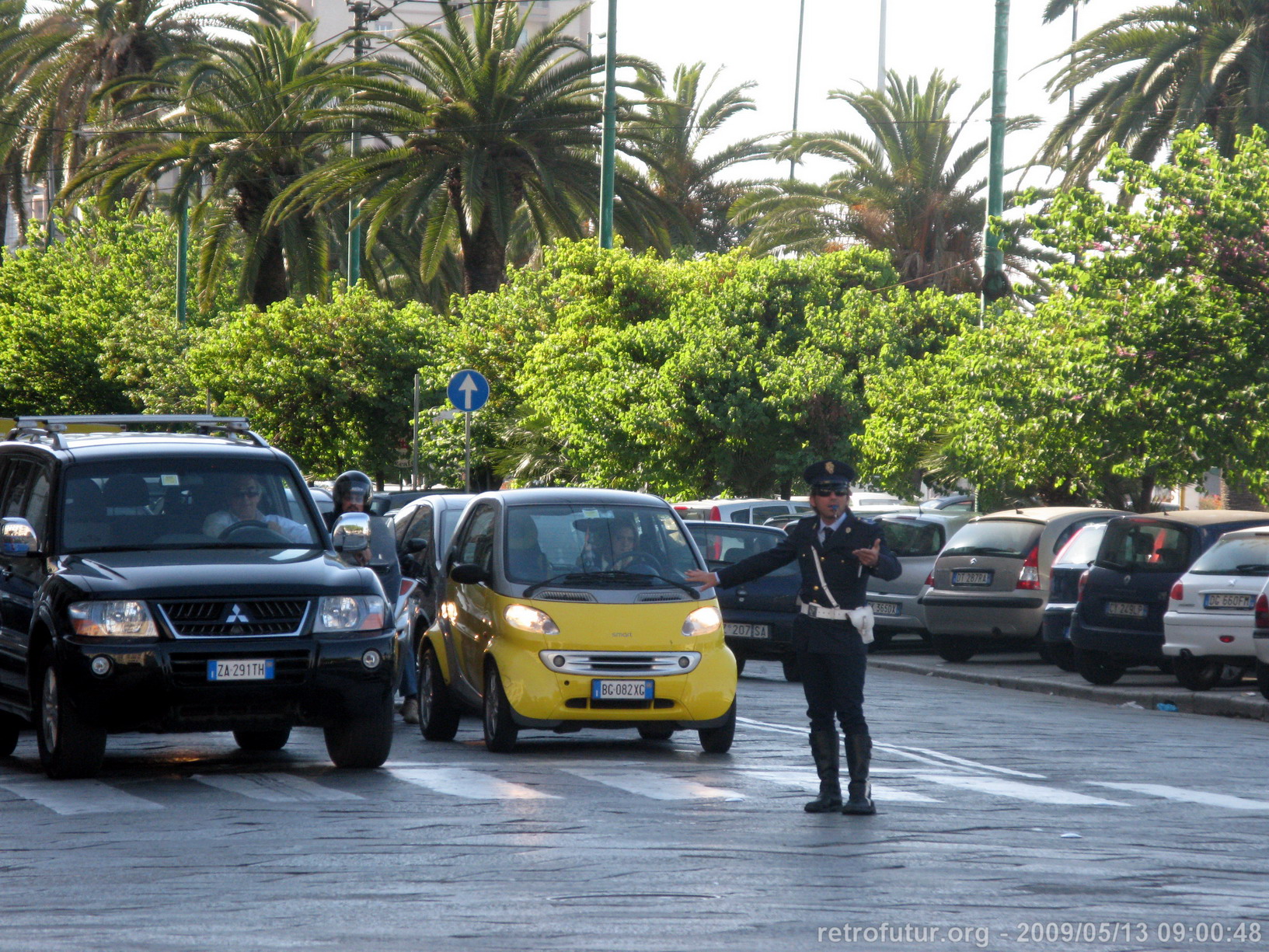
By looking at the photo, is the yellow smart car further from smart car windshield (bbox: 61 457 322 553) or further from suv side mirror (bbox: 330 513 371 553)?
smart car windshield (bbox: 61 457 322 553)

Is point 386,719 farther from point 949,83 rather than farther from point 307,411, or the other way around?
point 949,83

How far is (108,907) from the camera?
655 cm

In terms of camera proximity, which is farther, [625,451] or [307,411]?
[307,411]

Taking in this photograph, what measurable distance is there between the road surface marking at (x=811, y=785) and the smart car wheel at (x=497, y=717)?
1.53 meters

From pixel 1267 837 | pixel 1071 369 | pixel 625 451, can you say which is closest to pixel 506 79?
pixel 625 451

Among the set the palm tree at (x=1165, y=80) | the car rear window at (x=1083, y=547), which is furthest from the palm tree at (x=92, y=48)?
the car rear window at (x=1083, y=547)

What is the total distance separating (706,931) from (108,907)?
2.06m

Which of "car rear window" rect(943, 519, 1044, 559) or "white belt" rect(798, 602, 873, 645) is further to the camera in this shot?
"car rear window" rect(943, 519, 1044, 559)

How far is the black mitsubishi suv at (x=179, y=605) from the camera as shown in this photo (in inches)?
381

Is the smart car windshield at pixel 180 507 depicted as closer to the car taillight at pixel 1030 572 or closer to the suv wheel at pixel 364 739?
the suv wheel at pixel 364 739

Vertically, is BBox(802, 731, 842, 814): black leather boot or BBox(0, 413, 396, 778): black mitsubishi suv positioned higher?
BBox(0, 413, 396, 778): black mitsubishi suv

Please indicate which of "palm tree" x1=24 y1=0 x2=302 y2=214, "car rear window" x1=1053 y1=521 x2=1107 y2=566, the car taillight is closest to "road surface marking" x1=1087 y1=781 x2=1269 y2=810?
"car rear window" x1=1053 y1=521 x2=1107 y2=566

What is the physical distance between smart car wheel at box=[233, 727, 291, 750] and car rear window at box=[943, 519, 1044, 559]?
10.1 metres

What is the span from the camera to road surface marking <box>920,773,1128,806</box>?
980cm
